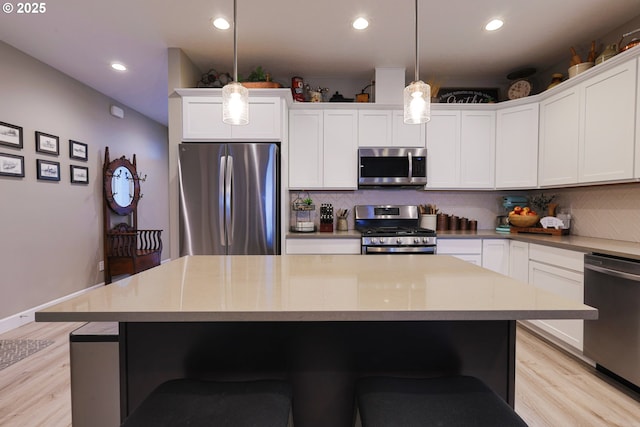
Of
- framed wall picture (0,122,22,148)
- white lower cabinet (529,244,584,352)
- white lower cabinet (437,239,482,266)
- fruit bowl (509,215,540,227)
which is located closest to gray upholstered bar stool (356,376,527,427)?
white lower cabinet (529,244,584,352)

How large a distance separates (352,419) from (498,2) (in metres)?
2.95

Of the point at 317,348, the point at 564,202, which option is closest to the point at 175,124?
the point at 317,348

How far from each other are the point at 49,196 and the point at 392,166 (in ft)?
12.5

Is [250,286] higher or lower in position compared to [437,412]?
higher

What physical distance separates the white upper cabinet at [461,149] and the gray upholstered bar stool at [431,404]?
2.88 meters

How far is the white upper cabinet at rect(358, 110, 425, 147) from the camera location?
11.6 ft

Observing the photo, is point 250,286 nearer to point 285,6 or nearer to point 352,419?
point 352,419

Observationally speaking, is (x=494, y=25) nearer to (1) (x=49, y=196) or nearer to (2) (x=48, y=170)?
(2) (x=48, y=170)

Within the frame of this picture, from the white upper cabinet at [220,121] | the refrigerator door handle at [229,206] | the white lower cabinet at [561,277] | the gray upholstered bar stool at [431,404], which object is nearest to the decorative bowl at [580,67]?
the white lower cabinet at [561,277]

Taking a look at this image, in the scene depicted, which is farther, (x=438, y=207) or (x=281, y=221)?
(x=438, y=207)

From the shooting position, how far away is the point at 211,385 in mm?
978

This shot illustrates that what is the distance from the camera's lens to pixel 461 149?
11.7 feet

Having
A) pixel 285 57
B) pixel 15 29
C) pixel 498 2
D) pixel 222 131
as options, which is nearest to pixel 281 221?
pixel 222 131

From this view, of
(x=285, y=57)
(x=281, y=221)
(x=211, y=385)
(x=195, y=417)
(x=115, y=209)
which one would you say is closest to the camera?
(x=195, y=417)
